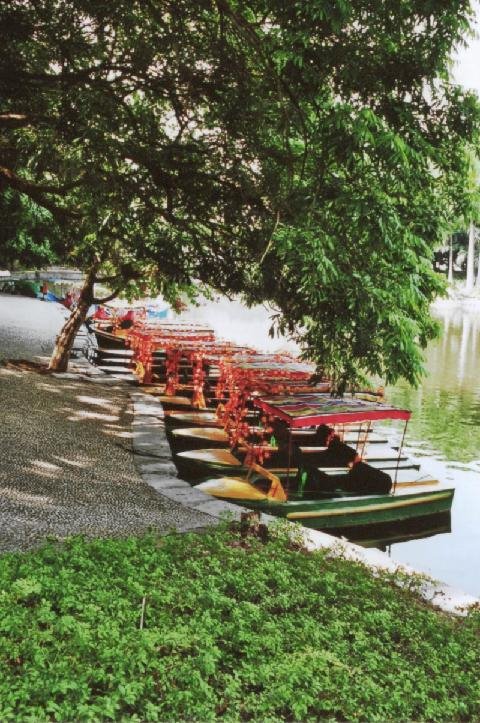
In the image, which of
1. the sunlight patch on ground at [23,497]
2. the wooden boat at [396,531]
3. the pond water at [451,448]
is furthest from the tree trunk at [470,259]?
the sunlight patch on ground at [23,497]

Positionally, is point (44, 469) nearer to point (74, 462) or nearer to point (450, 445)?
point (74, 462)

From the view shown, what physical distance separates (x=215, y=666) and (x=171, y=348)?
50.9 feet

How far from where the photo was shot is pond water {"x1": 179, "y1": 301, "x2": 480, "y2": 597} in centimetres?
1121

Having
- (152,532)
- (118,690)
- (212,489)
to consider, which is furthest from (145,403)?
(118,690)

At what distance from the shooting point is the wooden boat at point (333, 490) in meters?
10.8

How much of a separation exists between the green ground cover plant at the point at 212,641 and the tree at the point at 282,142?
10.2 feet

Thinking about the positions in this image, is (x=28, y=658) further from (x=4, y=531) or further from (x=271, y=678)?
(x=4, y=531)

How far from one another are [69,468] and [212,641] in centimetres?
558

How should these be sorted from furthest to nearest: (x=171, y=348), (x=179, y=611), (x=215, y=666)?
(x=171, y=348)
(x=179, y=611)
(x=215, y=666)

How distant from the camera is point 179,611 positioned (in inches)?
207

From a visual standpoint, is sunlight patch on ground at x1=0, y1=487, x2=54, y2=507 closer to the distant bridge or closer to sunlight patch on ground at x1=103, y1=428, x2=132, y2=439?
sunlight patch on ground at x1=103, y1=428, x2=132, y2=439

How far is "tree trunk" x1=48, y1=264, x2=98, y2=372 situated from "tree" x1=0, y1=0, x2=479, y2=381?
7.25 meters

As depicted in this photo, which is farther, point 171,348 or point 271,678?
point 171,348

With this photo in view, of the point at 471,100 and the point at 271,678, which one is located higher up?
the point at 471,100
